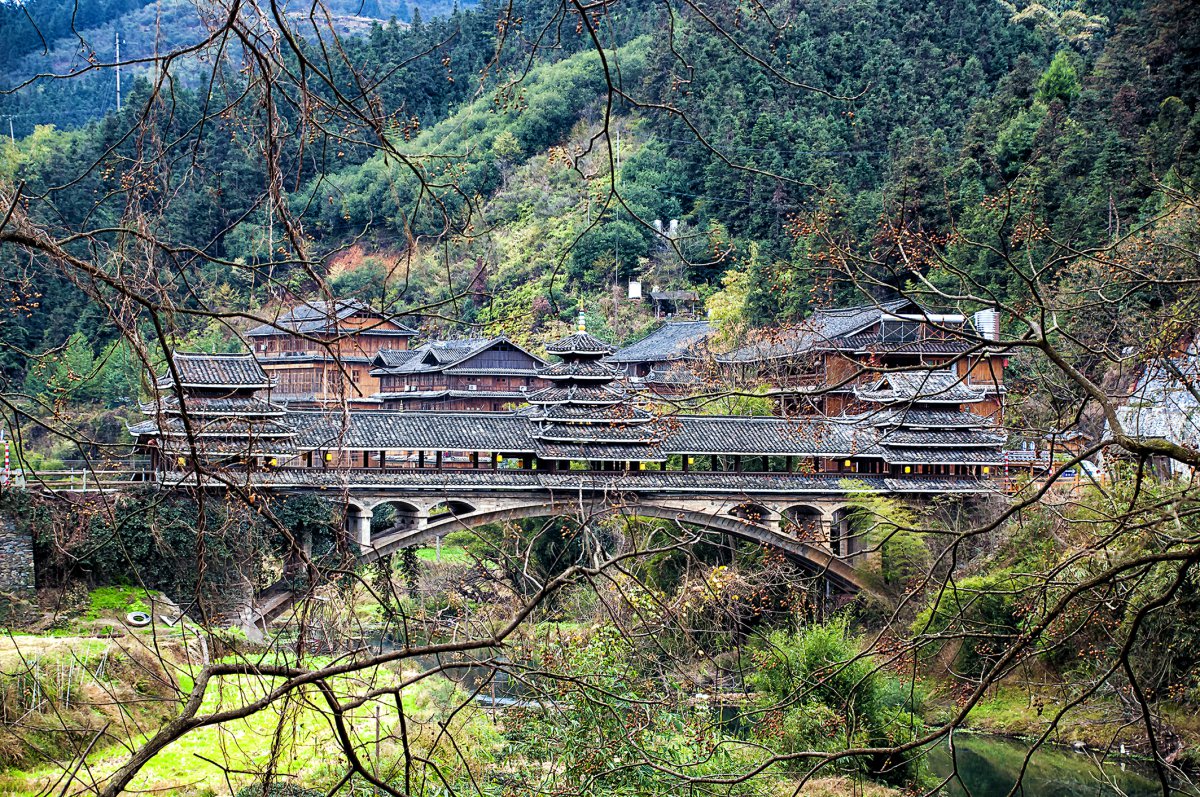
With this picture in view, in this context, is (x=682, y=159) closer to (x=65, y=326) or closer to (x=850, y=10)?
(x=850, y=10)

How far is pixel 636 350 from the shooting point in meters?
43.6

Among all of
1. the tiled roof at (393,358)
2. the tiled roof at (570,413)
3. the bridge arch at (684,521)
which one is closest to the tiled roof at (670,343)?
the tiled roof at (393,358)

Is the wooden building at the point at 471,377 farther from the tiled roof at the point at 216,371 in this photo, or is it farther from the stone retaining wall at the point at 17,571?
the stone retaining wall at the point at 17,571

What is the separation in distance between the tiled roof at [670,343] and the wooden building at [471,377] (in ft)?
Answer: 12.6

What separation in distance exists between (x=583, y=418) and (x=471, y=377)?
47.2ft

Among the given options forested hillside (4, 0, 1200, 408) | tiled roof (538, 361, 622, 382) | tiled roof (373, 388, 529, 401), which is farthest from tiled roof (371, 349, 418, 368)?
tiled roof (538, 361, 622, 382)

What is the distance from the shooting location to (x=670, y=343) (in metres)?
42.3

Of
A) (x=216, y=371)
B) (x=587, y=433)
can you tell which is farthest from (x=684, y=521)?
(x=216, y=371)

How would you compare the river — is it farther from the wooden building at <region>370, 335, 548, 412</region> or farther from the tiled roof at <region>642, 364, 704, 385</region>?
the wooden building at <region>370, 335, 548, 412</region>

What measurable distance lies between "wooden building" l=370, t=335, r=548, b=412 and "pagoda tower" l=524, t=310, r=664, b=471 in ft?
38.2

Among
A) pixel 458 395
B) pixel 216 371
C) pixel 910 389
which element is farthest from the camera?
pixel 458 395

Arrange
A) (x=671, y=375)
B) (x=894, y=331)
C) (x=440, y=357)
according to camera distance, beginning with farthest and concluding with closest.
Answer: (x=440, y=357)
(x=671, y=375)
(x=894, y=331)

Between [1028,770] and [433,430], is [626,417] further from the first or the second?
[433,430]

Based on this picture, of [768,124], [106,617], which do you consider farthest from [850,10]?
[106,617]
